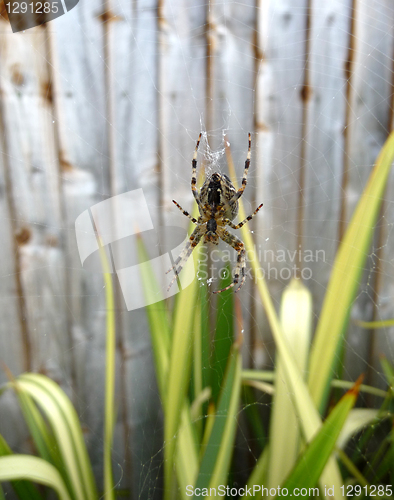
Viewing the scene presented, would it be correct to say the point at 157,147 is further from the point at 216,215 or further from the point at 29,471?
the point at 29,471

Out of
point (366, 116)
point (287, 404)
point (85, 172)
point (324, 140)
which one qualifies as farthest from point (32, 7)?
point (287, 404)

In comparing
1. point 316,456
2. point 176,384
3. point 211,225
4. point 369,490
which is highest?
point 211,225

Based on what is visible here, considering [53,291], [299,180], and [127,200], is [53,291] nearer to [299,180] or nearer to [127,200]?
[127,200]

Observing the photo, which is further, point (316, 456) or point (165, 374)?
point (165, 374)

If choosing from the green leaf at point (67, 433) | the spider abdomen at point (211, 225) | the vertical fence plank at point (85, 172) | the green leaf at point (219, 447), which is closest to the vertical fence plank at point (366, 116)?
the spider abdomen at point (211, 225)

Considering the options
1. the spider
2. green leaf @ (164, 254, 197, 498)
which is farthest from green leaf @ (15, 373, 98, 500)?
the spider

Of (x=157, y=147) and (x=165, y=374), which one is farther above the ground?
(x=157, y=147)
